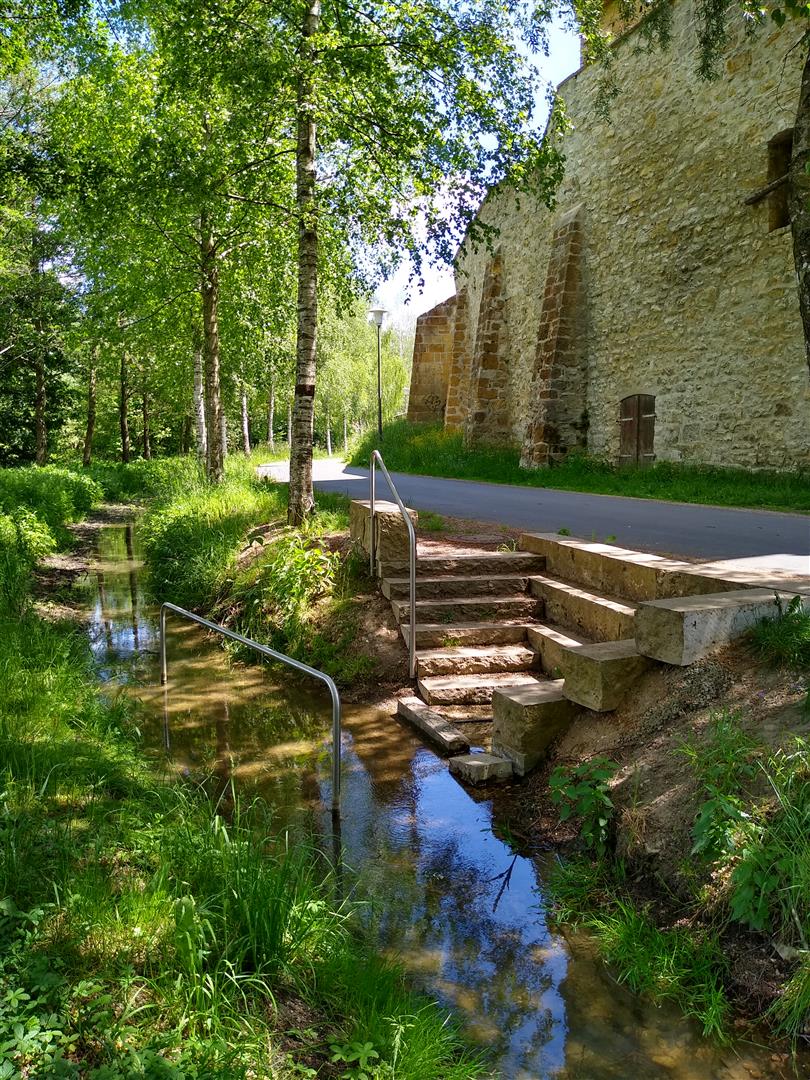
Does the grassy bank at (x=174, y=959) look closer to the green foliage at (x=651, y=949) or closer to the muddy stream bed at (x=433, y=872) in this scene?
the muddy stream bed at (x=433, y=872)

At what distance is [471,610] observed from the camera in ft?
24.2

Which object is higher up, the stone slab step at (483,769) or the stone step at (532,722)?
the stone step at (532,722)

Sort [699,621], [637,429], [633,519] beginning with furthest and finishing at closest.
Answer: [637,429] < [633,519] < [699,621]

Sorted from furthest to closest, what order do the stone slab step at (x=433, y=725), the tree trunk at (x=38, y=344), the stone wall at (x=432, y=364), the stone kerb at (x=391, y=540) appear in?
the stone wall at (x=432, y=364) < the tree trunk at (x=38, y=344) < the stone kerb at (x=391, y=540) < the stone slab step at (x=433, y=725)

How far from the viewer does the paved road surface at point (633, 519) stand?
7.44m

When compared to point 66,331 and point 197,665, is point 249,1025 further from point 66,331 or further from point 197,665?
point 66,331

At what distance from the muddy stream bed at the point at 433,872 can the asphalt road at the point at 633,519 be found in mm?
3346

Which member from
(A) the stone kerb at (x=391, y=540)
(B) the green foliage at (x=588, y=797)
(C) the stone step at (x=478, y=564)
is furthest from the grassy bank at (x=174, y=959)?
(A) the stone kerb at (x=391, y=540)

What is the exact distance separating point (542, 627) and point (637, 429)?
10052 millimetres

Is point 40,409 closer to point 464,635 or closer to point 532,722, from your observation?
point 464,635

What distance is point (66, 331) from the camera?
21484mm

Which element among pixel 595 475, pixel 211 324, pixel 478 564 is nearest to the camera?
pixel 478 564

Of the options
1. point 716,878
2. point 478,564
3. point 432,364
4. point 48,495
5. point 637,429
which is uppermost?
point 432,364

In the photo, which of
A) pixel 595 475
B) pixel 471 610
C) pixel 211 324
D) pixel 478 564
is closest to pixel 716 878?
pixel 471 610
